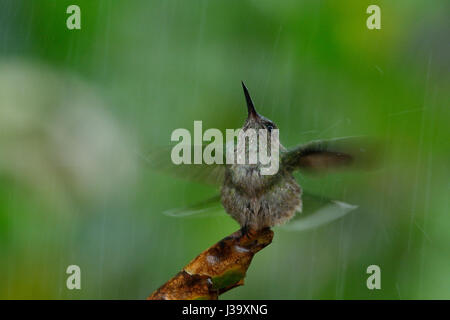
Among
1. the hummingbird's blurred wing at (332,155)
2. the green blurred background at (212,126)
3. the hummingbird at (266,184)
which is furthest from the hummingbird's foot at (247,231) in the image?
the green blurred background at (212,126)

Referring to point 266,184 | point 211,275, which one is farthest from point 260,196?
point 211,275

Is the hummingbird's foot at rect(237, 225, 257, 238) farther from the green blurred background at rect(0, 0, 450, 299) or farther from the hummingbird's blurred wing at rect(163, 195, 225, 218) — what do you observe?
the green blurred background at rect(0, 0, 450, 299)

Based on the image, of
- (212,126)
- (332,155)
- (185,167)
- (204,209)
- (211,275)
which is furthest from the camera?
(212,126)

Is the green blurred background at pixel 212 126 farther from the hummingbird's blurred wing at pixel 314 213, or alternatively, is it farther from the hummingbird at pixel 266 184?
the hummingbird at pixel 266 184

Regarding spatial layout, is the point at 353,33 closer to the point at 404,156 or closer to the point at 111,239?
the point at 404,156

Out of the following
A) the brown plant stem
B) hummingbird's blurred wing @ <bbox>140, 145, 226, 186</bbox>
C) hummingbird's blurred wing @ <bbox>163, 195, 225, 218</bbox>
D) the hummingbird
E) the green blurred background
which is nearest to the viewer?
the brown plant stem

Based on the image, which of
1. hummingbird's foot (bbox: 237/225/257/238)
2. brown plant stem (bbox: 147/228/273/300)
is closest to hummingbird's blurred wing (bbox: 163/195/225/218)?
hummingbird's foot (bbox: 237/225/257/238)

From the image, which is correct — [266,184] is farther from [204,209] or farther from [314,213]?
[204,209]
